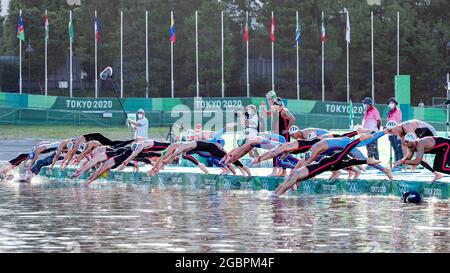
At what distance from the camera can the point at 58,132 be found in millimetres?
67188

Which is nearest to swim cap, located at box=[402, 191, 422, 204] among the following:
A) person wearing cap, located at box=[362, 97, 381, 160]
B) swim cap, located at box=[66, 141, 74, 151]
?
person wearing cap, located at box=[362, 97, 381, 160]

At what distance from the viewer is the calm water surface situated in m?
16.9

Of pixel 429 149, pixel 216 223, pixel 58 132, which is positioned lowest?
pixel 216 223

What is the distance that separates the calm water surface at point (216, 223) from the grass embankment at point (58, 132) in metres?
36.2

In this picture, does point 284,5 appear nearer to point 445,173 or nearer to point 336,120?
point 336,120

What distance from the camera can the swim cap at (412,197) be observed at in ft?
79.2

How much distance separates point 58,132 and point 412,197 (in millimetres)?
44620

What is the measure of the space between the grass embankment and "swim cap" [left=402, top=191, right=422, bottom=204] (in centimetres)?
3798

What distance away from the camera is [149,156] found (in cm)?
3212

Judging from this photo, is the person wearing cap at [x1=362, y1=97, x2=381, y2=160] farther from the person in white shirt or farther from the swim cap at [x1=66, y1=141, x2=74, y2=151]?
the swim cap at [x1=66, y1=141, x2=74, y2=151]

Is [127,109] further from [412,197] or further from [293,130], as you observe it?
[412,197]

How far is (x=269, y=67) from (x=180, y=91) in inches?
361

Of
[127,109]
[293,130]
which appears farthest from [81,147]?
[127,109]

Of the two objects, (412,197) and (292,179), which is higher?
(292,179)
